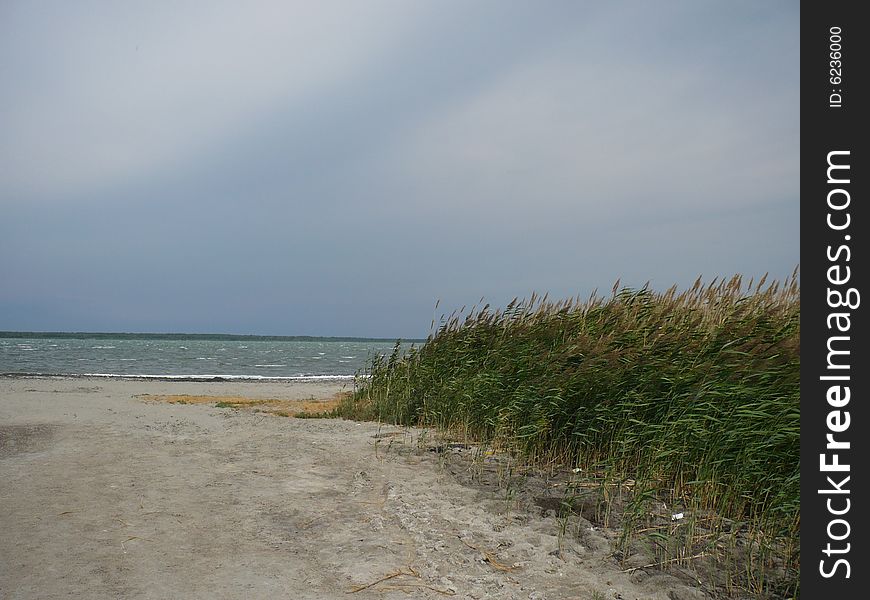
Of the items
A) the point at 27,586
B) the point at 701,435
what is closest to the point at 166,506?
the point at 27,586

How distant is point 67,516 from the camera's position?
5.30m

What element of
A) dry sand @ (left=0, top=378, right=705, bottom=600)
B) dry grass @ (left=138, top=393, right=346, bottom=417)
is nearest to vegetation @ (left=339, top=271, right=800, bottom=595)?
dry sand @ (left=0, top=378, right=705, bottom=600)

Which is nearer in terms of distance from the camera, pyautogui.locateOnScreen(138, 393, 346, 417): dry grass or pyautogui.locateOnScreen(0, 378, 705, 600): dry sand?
pyautogui.locateOnScreen(0, 378, 705, 600): dry sand

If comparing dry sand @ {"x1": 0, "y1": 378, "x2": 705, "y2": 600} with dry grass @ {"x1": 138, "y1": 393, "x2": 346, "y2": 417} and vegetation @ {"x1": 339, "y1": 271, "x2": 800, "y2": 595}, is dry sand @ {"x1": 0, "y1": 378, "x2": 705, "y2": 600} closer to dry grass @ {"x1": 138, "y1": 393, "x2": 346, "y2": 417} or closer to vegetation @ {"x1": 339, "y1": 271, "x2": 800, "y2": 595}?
vegetation @ {"x1": 339, "y1": 271, "x2": 800, "y2": 595}

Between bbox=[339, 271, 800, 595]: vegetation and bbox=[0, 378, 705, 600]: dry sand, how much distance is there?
889 millimetres

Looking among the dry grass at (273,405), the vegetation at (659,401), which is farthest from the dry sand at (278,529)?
the dry grass at (273,405)

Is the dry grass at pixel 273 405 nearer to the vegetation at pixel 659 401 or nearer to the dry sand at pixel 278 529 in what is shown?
the vegetation at pixel 659 401

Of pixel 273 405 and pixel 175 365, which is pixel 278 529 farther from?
pixel 175 365

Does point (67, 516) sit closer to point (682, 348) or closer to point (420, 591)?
point (420, 591)

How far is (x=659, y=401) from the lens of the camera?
6.90 metres

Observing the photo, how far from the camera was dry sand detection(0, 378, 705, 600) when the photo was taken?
410cm

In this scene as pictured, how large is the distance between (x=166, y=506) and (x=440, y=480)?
2697 mm

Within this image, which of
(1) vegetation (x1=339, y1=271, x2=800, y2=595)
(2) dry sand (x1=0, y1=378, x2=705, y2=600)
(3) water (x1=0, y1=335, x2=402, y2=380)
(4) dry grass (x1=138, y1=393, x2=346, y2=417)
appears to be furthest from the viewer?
(3) water (x1=0, y1=335, x2=402, y2=380)

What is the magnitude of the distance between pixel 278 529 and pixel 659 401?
4.25 meters
